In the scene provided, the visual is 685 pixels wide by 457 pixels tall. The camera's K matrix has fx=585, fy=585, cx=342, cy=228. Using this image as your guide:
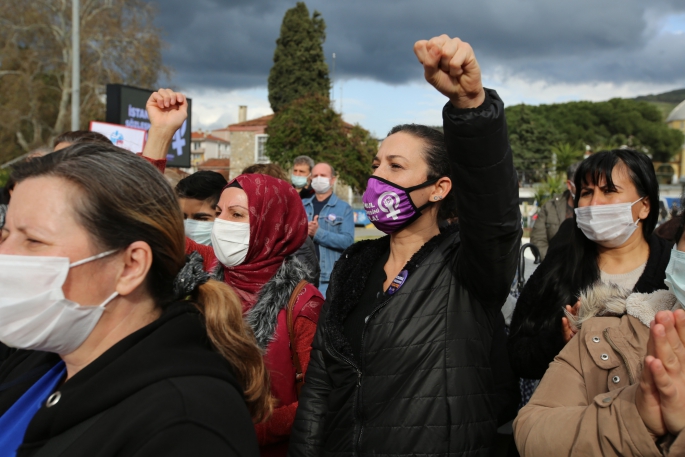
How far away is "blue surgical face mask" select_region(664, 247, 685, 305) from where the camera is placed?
2.06m

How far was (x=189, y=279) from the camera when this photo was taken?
1.86 m

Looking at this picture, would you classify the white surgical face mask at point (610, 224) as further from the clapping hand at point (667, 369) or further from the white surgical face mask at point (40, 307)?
the white surgical face mask at point (40, 307)

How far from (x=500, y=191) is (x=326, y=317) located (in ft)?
3.19

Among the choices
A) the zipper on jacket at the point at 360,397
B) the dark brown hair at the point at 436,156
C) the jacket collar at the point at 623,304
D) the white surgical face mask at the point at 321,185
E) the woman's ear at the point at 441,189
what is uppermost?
the dark brown hair at the point at 436,156

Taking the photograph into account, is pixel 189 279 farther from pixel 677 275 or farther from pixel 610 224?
pixel 610 224

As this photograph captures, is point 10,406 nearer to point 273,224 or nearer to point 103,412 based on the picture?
point 103,412

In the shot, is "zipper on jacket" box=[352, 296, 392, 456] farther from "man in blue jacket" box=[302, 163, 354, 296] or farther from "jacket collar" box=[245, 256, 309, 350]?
"man in blue jacket" box=[302, 163, 354, 296]

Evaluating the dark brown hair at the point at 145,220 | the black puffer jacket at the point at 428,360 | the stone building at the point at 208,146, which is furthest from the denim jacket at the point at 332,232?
the stone building at the point at 208,146

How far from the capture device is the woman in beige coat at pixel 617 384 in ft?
5.17

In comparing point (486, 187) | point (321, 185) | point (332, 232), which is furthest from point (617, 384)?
point (321, 185)

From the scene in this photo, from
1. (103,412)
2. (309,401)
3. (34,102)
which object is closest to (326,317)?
(309,401)

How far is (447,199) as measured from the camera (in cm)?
266

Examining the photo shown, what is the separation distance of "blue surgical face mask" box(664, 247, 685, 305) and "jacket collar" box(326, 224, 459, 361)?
794 millimetres

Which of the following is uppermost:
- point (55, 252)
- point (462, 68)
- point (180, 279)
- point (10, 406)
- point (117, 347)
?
point (462, 68)
